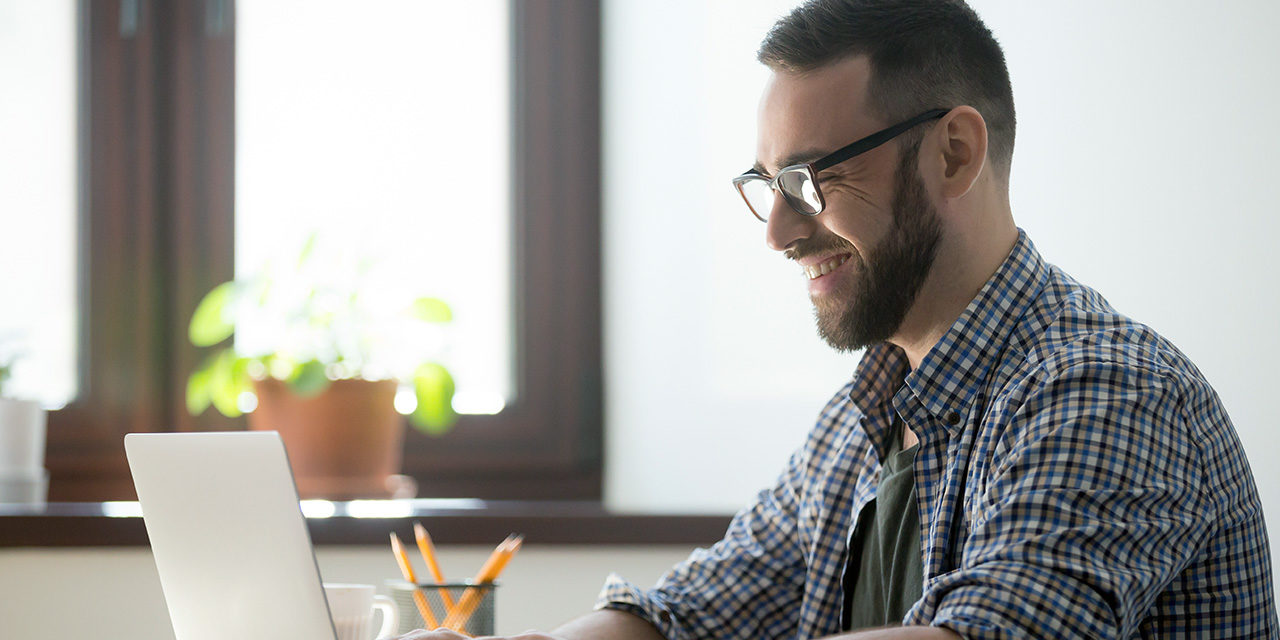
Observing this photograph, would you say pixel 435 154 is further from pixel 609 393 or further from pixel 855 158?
pixel 855 158

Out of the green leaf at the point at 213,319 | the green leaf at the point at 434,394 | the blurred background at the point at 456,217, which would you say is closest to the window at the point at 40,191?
the blurred background at the point at 456,217

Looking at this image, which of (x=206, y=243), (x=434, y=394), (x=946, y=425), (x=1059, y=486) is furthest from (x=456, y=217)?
(x=1059, y=486)

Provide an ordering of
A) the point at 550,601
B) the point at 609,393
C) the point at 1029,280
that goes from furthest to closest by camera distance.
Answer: the point at 609,393, the point at 550,601, the point at 1029,280

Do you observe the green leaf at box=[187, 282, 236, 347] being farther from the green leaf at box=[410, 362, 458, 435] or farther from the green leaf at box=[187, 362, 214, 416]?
the green leaf at box=[410, 362, 458, 435]

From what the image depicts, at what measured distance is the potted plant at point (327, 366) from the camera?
6.12 ft

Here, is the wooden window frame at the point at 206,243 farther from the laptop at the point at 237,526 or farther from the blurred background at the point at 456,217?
the laptop at the point at 237,526

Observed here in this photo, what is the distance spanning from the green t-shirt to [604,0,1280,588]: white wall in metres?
0.58

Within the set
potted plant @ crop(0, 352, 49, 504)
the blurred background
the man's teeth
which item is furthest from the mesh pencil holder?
potted plant @ crop(0, 352, 49, 504)

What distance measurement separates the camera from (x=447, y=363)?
198 cm

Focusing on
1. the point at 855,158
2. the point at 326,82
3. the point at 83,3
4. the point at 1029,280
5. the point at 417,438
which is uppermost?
the point at 83,3

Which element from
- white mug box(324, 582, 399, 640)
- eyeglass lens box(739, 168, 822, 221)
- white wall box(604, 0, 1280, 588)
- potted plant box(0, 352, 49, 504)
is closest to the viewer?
white mug box(324, 582, 399, 640)

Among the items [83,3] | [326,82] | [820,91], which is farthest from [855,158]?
[83,3]

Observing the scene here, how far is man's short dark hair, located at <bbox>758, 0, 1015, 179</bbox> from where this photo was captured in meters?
1.16

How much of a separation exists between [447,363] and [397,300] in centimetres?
13
